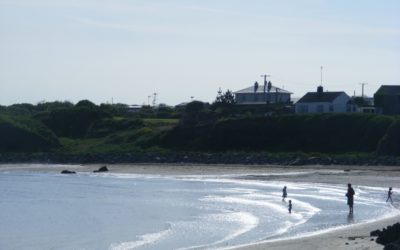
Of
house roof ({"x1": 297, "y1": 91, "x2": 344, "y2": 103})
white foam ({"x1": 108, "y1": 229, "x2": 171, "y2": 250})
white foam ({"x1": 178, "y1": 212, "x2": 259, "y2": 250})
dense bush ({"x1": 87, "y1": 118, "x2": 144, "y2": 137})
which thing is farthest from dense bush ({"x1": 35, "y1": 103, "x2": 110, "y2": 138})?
white foam ({"x1": 108, "y1": 229, "x2": 171, "y2": 250})

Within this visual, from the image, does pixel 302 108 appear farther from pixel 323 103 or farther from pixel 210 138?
pixel 210 138

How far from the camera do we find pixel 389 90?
90062 mm

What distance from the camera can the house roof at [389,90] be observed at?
89188 mm

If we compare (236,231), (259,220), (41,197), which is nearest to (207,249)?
(236,231)

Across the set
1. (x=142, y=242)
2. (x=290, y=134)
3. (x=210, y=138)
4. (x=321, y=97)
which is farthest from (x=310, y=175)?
(x=321, y=97)

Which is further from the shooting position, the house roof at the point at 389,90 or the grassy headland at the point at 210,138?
the house roof at the point at 389,90

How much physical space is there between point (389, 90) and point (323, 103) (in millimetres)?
7021

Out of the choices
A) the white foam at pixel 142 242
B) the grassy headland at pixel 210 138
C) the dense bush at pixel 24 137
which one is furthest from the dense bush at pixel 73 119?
the white foam at pixel 142 242

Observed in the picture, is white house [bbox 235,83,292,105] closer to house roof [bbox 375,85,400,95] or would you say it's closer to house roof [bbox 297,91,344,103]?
house roof [bbox 297,91,344,103]

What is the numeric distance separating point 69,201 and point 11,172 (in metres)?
24.4

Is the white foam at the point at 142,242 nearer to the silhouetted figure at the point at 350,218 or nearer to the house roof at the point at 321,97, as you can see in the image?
the silhouetted figure at the point at 350,218

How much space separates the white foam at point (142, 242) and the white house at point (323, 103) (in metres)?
61.3

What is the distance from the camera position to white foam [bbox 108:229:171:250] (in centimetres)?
2952

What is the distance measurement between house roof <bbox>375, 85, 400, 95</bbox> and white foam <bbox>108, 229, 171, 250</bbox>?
196ft
